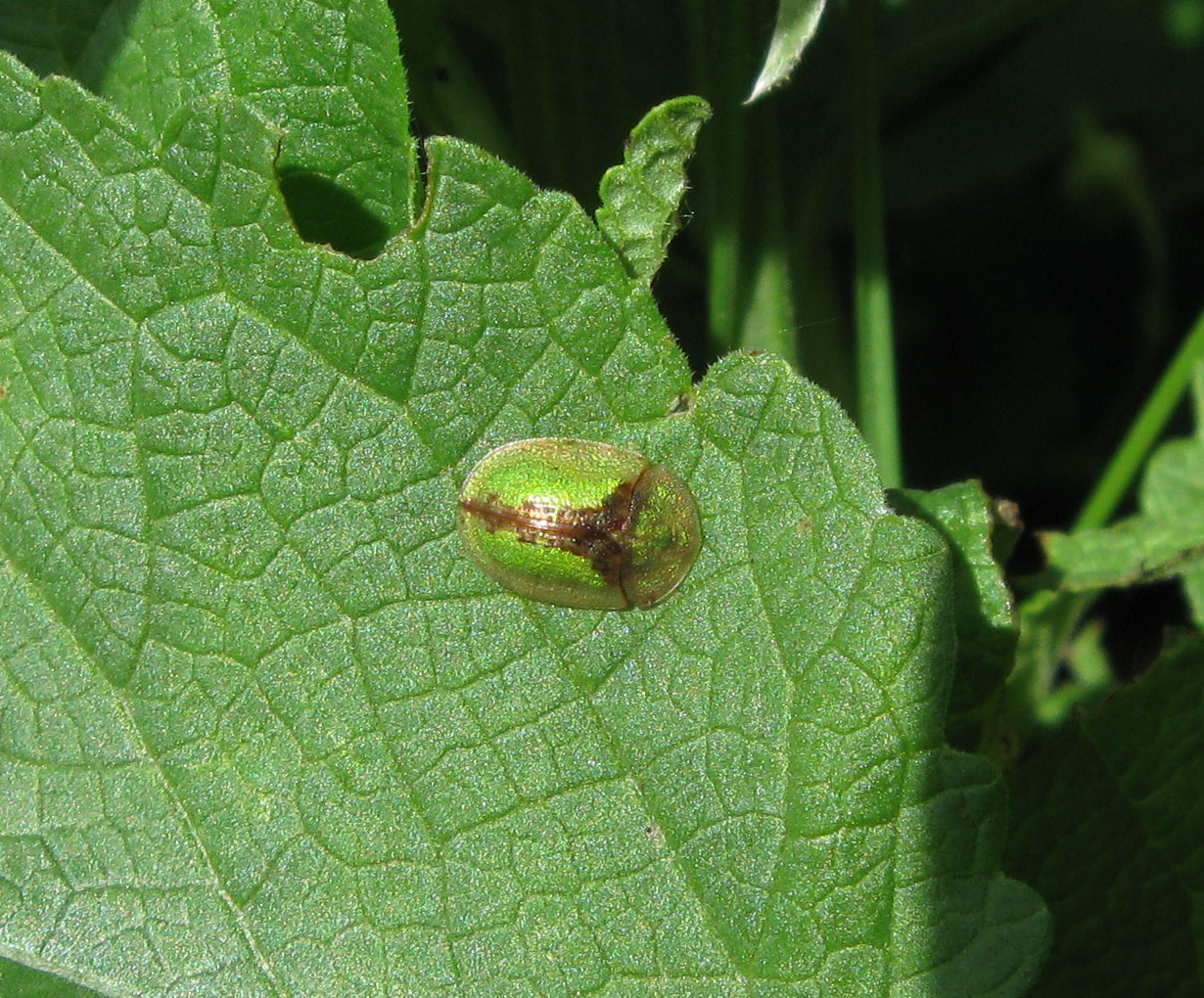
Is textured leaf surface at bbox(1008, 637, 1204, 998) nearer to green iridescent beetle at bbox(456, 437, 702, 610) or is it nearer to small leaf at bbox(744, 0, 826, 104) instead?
green iridescent beetle at bbox(456, 437, 702, 610)

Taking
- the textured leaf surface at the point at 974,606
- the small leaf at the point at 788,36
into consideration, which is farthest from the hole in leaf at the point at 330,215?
the textured leaf surface at the point at 974,606

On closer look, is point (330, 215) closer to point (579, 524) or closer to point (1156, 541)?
point (579, 524)

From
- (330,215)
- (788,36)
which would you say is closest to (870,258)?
(788,36)

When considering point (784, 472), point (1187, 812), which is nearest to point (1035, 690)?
point (1187, 812)

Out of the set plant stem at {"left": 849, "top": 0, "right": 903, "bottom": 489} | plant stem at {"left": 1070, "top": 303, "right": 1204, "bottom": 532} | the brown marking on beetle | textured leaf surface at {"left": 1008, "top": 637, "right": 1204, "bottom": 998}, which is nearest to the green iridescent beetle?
the brown marking on beetle

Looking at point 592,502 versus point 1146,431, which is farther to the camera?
point 1146,431

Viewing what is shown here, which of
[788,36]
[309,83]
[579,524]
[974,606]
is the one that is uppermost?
[788,36]
